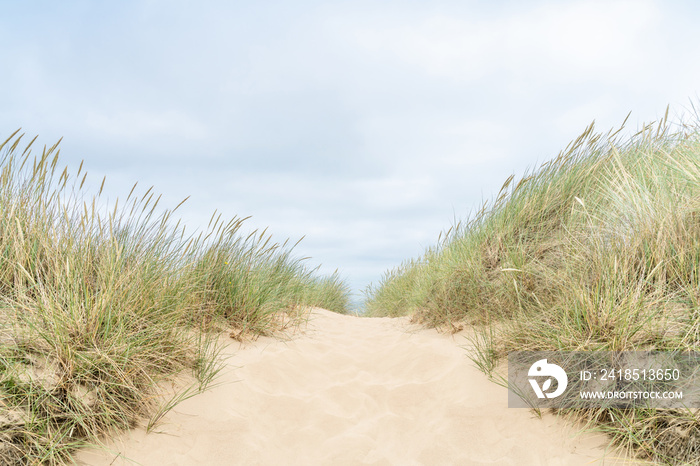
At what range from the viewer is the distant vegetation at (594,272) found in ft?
7.47

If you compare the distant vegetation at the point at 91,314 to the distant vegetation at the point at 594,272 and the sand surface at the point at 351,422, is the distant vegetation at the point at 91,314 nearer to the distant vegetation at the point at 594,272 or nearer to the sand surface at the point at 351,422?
the sand surface at the point at 351,422

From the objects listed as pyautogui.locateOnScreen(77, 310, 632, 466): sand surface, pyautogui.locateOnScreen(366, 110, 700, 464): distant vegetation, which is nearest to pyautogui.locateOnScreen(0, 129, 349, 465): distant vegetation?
pyautogui.locateOnScreen(77, 310, 632, 466): sand surface

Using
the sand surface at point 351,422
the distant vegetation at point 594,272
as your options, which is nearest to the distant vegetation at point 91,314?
the sand surface at point 351,422

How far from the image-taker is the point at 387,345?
14.7ft

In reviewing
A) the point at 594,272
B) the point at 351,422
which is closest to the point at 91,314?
the point at 351,422

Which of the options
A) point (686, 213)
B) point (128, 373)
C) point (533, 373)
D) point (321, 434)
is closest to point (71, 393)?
point (128, 373)

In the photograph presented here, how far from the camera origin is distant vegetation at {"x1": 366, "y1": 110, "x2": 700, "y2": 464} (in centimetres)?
228

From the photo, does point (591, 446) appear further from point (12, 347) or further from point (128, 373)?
point (12, 347)

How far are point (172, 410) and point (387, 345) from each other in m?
2.40

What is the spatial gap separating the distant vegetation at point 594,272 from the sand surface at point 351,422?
302 millimetres

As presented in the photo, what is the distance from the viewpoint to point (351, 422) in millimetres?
2818

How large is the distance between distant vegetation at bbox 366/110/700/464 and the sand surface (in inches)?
11.9

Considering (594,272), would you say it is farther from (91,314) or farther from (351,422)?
(91,314)

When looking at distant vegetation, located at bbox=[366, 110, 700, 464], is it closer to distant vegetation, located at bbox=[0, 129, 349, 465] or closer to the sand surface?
the sand surface
